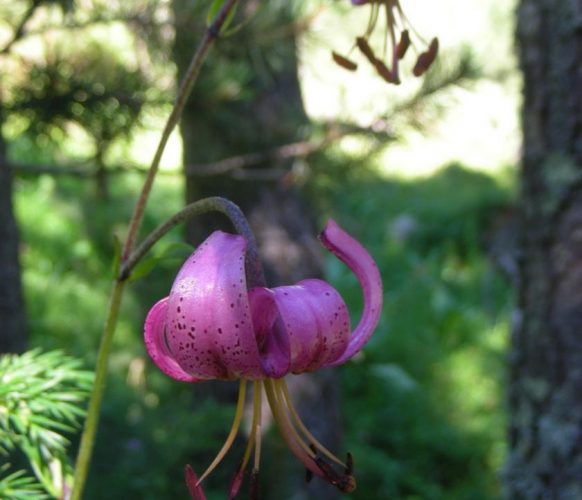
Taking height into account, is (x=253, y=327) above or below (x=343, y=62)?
below

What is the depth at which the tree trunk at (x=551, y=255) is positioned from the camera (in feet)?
5.69

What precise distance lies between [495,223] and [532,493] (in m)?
4.76

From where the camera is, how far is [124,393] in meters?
2.12

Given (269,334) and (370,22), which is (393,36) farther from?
(269,334)

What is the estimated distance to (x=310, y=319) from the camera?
0.60 metres

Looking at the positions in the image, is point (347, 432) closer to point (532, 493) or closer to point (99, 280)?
point (532, 493)

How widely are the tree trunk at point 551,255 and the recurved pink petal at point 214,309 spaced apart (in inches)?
51.3

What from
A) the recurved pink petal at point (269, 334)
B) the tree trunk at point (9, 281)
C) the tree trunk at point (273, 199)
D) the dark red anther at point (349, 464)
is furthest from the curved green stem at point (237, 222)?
the tree trunk at point (273, 199)

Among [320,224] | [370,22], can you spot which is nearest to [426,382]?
[320,224]

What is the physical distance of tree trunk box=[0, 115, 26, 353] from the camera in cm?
139

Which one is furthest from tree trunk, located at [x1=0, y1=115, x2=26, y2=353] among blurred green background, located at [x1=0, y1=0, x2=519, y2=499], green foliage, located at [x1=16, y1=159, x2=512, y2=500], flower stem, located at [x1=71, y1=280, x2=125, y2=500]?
flower stem, located at [x1=71, y1=280, x2=125, y2=500]

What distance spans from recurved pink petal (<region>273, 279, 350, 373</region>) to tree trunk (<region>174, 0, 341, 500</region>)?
1296 millimetres

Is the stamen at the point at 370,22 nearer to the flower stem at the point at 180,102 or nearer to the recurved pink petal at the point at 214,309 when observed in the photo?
the flower stem at the point at 180,102

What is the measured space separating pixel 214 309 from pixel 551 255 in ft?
4.50
